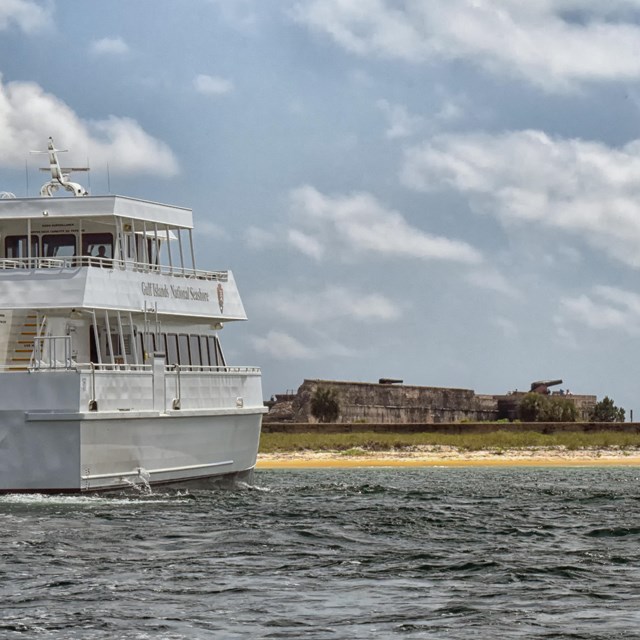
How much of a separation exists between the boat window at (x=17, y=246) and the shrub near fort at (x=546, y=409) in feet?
160

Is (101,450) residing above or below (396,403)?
below

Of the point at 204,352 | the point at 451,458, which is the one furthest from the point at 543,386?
the point at 204,352

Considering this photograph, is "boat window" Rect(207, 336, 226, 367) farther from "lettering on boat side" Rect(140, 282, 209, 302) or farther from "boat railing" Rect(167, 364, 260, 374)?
"lettering on boat side" Rect(140, 282, 209, 302)

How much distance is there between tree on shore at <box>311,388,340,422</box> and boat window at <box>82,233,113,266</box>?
3650 cm

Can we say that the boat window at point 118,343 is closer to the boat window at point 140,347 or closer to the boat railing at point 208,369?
the boat window at point 140,347

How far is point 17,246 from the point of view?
28359 mm

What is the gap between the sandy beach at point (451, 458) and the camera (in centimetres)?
4916

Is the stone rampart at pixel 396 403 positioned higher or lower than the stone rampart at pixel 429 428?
higher

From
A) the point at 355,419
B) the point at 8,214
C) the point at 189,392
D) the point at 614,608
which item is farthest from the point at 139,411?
the point at 355,419

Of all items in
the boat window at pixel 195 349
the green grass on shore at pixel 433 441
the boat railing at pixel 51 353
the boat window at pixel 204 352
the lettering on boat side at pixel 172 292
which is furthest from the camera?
the green grass on shore at pixel 433 441

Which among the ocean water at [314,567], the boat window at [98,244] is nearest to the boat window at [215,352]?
the boat window at [98,244]

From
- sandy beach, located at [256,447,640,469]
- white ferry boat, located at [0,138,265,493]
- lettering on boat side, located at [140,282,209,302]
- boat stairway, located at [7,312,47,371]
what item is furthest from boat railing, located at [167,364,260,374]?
sandy beach, located at [256,447,640,469]

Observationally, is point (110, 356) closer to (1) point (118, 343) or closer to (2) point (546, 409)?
(1) point (118, 343)

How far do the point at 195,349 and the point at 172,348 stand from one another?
1159 millimetres
